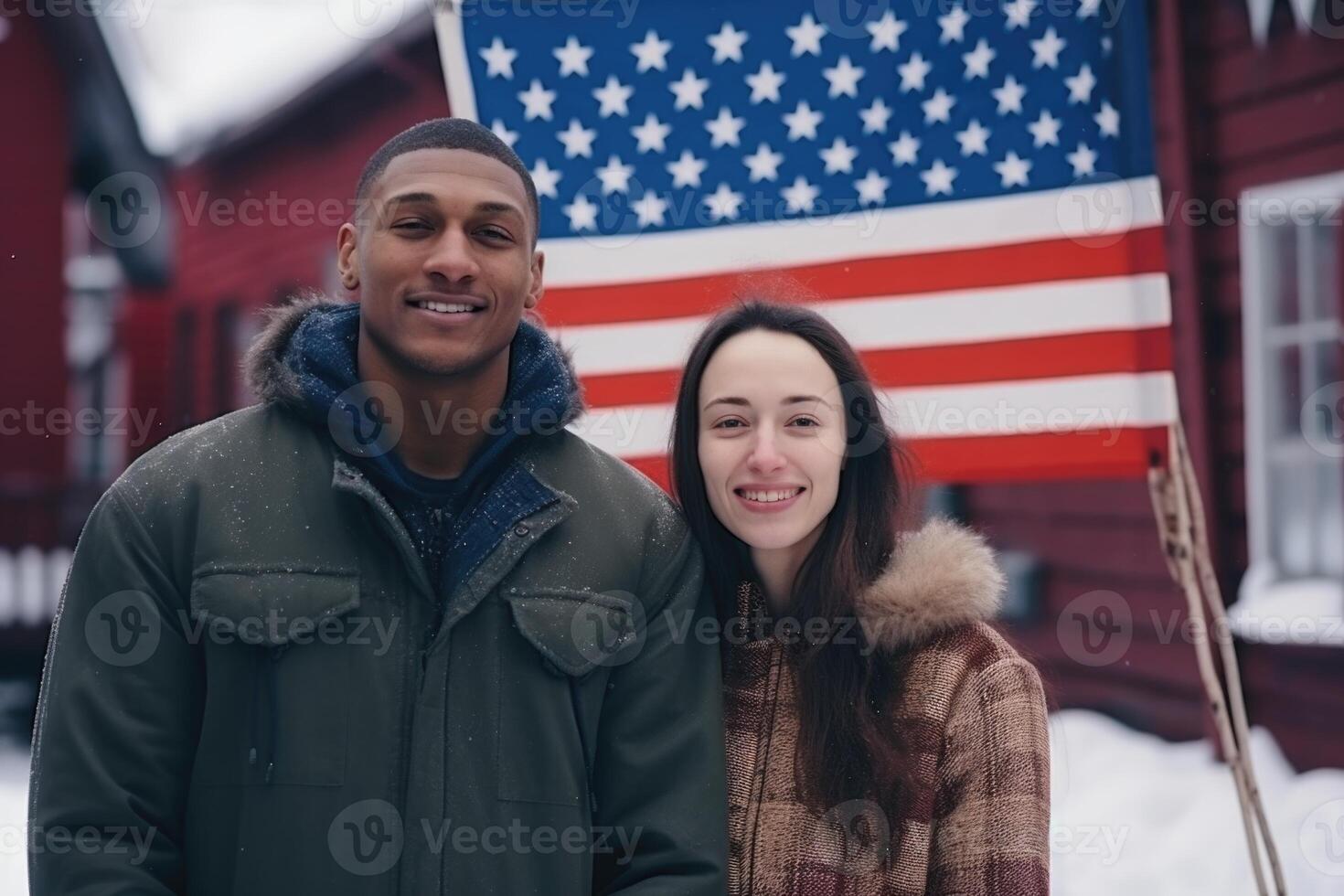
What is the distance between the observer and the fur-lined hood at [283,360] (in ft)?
7.22

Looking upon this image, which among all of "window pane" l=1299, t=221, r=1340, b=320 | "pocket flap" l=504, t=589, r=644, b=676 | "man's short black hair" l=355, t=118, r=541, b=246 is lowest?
"pocket flap" l=504, t=589, r=644, b=676

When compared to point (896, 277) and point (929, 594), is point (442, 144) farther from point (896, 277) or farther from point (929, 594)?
point (896, 277)

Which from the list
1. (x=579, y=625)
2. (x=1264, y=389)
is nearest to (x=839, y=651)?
(x=579, y=625)

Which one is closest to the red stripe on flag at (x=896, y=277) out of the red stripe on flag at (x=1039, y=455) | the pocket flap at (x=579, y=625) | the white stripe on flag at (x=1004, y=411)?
the white stripe on flag at (x=1004, y=411)

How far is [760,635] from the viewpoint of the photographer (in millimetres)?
2432

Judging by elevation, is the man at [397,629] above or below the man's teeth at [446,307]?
below

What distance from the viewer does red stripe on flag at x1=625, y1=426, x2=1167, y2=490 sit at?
11.7 ft

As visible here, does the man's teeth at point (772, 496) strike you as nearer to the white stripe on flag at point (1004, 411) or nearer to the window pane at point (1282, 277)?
the white stripe on flag at point (1004, 411)

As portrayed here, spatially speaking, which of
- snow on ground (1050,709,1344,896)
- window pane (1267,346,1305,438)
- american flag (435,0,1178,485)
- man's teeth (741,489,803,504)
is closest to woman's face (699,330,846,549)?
man's teeth (741,489,803,504)

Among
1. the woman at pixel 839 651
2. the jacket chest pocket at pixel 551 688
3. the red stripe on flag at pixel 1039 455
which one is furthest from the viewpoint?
the red stripe on flag at pixel 1039 455

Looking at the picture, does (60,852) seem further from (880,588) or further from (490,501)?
(880,588)

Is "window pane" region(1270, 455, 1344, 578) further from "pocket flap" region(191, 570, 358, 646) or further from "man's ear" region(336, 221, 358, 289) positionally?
"pocket flap" region(191, 570, 358, 646)

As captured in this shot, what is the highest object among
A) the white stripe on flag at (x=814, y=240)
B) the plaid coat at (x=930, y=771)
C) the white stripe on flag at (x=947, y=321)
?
the white stripe on flag at (x=814, y=240)

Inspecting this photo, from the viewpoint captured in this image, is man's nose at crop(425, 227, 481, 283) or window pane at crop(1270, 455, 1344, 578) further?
window pane at crop(1270, 455, 1344, 578)
